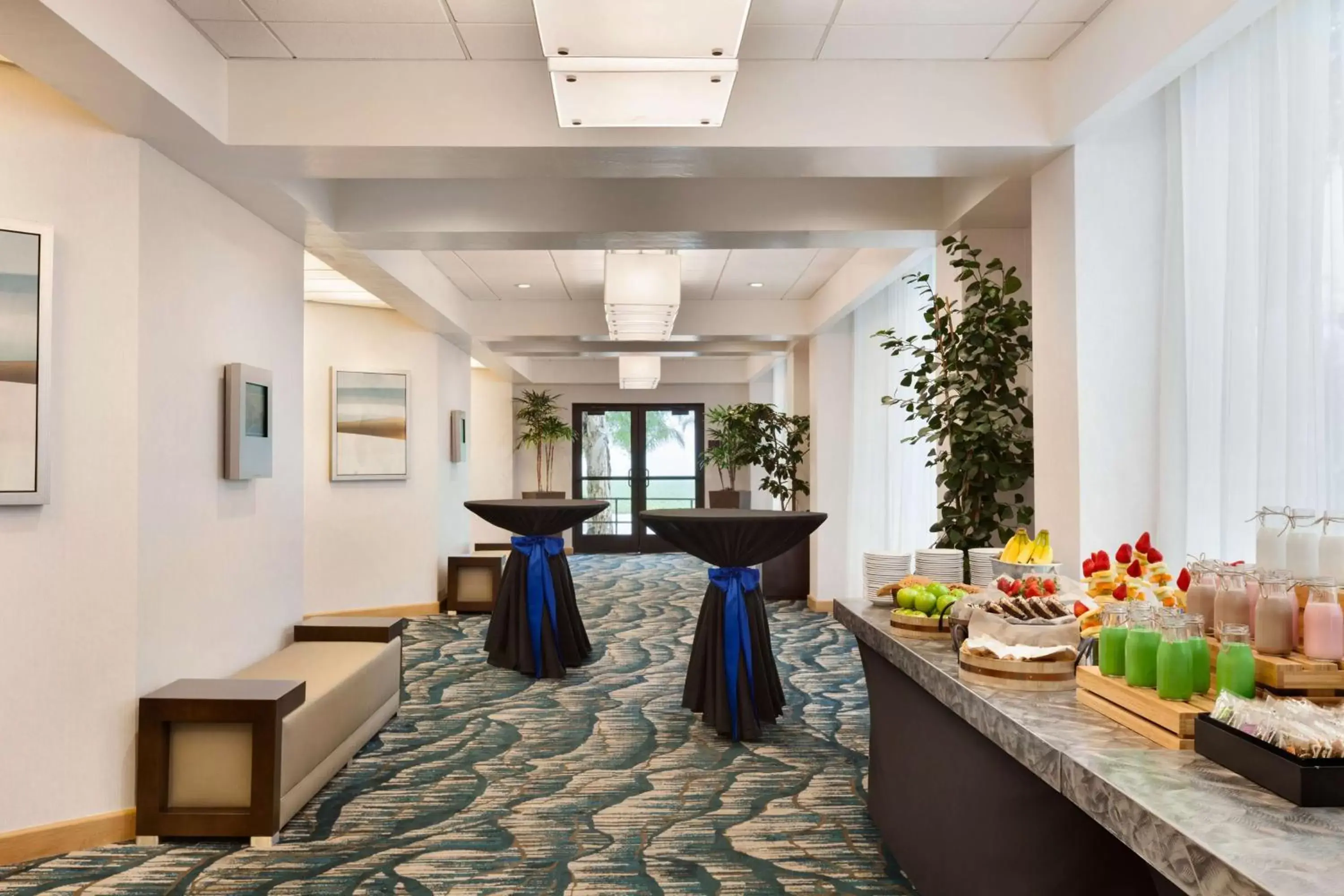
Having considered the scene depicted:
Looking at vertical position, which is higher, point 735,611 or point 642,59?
point 642,59

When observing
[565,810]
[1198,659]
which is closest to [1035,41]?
[1198,659]

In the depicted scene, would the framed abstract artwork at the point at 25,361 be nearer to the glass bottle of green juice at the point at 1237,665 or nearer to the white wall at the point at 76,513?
the white wall at the point at 76,513

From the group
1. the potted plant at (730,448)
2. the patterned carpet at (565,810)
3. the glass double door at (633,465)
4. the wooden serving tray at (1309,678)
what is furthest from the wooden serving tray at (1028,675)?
the glass double door at (633,465)

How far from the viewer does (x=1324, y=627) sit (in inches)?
70.1

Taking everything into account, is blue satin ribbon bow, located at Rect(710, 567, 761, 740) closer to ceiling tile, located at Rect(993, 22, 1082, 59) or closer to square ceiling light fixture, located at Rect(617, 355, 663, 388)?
ceiling tile, located at Rect(993, 22, 1082, 59)

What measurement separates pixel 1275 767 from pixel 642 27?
2.42 metres

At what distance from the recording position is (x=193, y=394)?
4.04 m

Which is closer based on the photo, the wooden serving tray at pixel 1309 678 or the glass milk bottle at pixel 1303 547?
the wooden serving tray at pixel 1309 678

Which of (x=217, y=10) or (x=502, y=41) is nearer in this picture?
(x=217, y=10)

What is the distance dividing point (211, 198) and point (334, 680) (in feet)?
7.30

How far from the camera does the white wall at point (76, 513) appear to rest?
3291 millimetres

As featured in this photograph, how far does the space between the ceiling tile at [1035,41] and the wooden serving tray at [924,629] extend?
2.27 metres

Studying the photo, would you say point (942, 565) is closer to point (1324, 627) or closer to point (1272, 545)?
point (1272, 545)

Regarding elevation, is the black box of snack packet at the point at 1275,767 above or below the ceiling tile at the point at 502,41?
below
